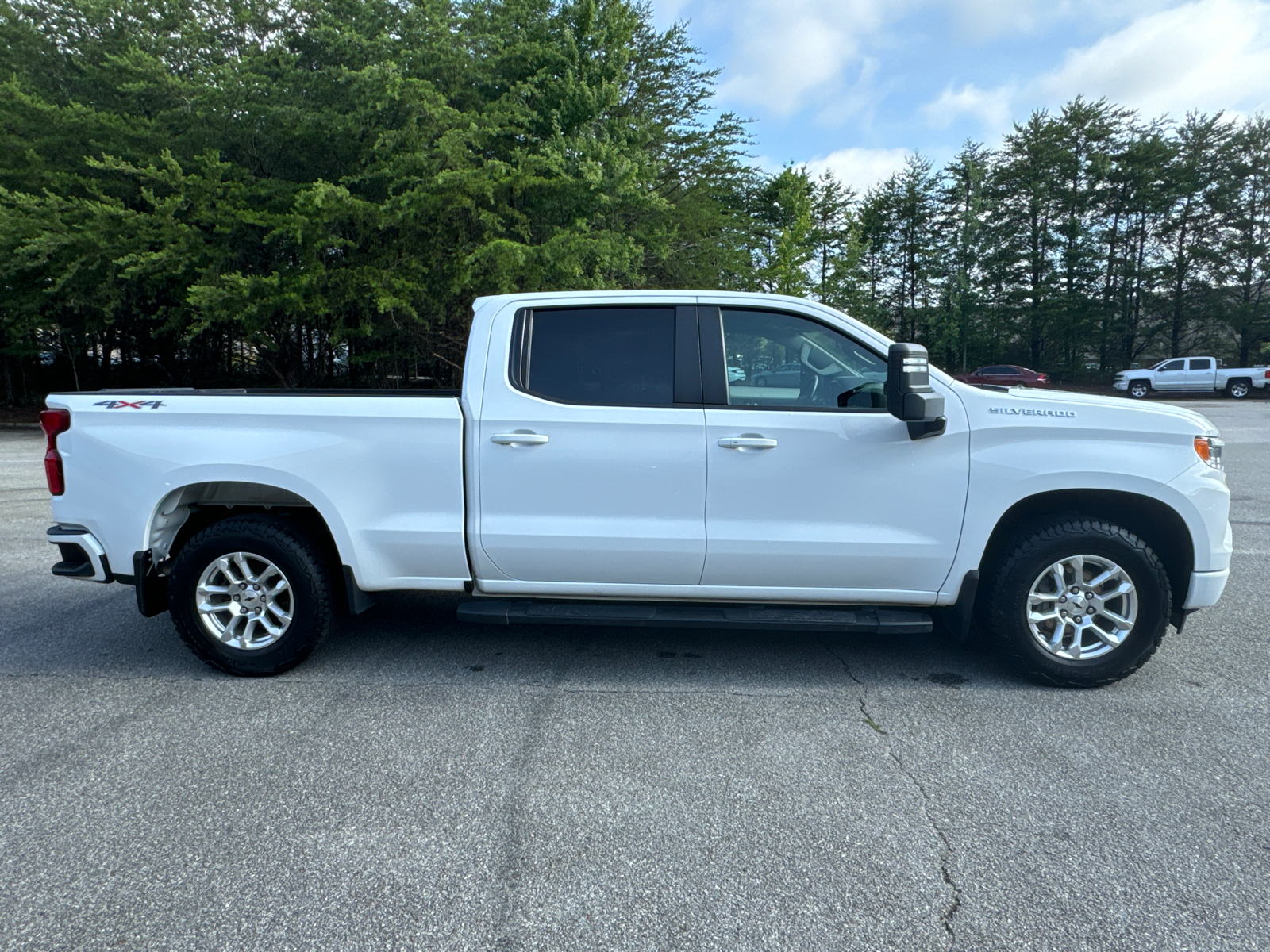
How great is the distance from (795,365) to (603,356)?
3.17ft

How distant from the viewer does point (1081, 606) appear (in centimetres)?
405

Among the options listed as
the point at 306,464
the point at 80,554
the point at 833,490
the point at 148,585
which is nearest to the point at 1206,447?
the point at 833,490

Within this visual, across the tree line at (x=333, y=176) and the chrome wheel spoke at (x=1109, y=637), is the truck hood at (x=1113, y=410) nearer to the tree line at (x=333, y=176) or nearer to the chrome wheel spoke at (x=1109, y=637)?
the chrome wheel spoke at (x=1109, y=637)

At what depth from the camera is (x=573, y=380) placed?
4180mm

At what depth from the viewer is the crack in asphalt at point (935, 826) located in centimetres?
237

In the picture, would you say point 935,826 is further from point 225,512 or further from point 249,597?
point 225,512

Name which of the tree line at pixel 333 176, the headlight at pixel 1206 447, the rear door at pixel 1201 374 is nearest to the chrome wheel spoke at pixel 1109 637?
the headlight at pixel 1206 447

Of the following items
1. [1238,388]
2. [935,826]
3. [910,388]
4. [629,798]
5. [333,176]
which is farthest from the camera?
[1238,388]

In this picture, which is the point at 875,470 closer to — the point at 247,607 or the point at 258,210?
the point at 247,607

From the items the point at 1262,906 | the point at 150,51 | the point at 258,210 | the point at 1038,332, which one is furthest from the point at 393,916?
the point at 1038,332

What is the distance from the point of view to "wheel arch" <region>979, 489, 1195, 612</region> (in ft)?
13.3

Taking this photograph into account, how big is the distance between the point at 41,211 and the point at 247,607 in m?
20.6

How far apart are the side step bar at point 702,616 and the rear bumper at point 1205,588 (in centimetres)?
126

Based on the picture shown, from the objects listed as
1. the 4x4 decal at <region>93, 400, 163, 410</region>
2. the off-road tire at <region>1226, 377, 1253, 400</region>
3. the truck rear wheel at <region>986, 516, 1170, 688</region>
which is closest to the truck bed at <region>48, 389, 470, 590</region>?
the 4x4 decal at <region>93, 400, 163, 410</region>
